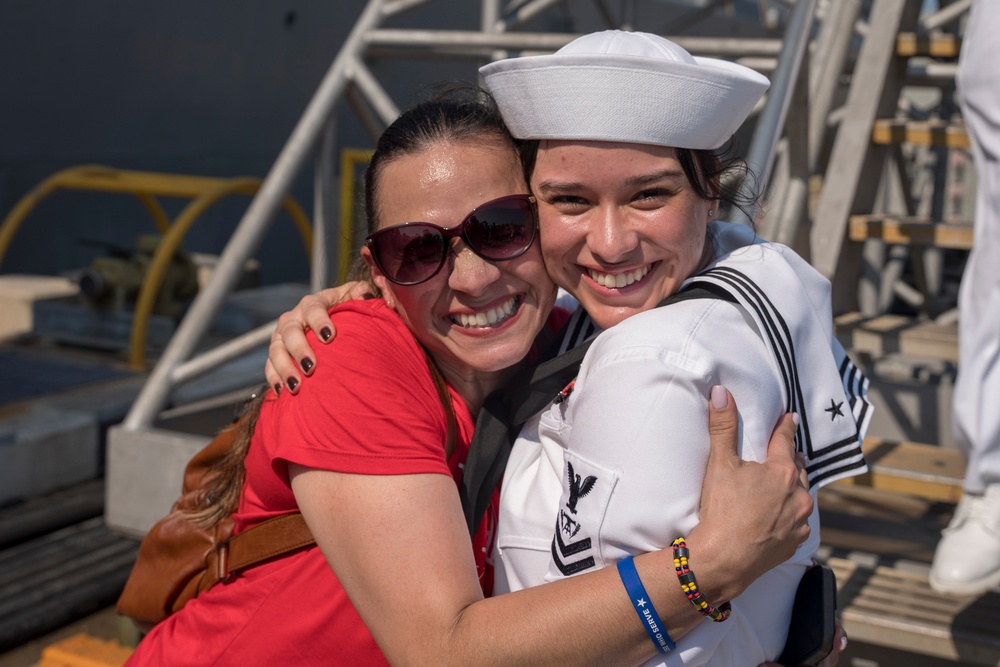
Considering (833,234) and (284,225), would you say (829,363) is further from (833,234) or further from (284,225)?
(284,225)

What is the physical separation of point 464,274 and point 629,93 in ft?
1.27

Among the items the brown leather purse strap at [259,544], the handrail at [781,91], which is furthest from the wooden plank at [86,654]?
the handrail at [781,91]

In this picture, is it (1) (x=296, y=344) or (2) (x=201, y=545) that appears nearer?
(1) (x=296, y=344)

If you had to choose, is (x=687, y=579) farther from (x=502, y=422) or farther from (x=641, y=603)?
(x=502, y=422)

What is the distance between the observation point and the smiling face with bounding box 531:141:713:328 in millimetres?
1641

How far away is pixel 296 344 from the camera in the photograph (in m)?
1.73

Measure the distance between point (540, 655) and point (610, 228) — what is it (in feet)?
2.03

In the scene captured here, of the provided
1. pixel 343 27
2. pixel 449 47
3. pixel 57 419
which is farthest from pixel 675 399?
pixel 343 27

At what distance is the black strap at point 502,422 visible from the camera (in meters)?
1.75

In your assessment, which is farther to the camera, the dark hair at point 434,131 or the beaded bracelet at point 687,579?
the dark hair at point 434,131

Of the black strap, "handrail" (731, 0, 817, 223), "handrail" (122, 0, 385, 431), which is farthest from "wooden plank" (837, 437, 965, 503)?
"handrail" (122, 0, 385, 431)

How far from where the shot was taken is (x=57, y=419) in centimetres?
484

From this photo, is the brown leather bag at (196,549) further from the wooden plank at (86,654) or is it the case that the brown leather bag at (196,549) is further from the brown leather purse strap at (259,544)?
the wooden plank at (86,654)

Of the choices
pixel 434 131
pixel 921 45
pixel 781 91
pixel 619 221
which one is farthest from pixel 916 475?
pixel 434 131
